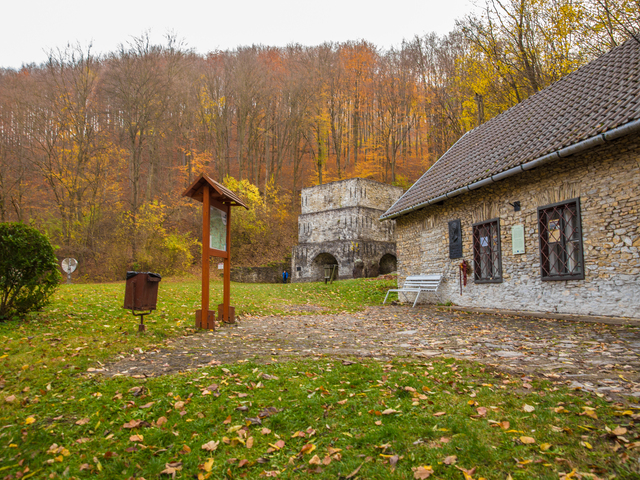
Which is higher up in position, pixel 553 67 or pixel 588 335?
pixel 553 67

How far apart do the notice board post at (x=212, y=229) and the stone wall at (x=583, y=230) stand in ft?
21.7

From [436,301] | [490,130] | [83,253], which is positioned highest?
[490,130]

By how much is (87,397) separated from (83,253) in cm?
2099

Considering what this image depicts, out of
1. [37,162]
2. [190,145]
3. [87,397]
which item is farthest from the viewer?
[190,145]

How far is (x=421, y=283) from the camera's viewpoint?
12797mm

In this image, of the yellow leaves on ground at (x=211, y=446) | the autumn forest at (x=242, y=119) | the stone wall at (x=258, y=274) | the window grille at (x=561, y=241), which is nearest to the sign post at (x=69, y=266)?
the autumn forest at (x=242, y=119)

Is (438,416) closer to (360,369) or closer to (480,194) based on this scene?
(360,369)

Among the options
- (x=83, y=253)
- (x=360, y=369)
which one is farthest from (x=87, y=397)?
(x=83, y=253)

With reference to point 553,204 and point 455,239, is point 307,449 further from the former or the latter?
point 455,239

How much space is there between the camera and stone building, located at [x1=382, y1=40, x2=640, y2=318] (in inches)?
275

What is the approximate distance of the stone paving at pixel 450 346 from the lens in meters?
4.12

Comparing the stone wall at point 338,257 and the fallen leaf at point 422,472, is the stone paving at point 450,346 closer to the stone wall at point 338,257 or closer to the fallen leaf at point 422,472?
the fallen leaf at point 422,472

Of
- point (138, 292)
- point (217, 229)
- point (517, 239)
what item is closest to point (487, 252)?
point (517, 239)

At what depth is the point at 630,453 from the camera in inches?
92.4
